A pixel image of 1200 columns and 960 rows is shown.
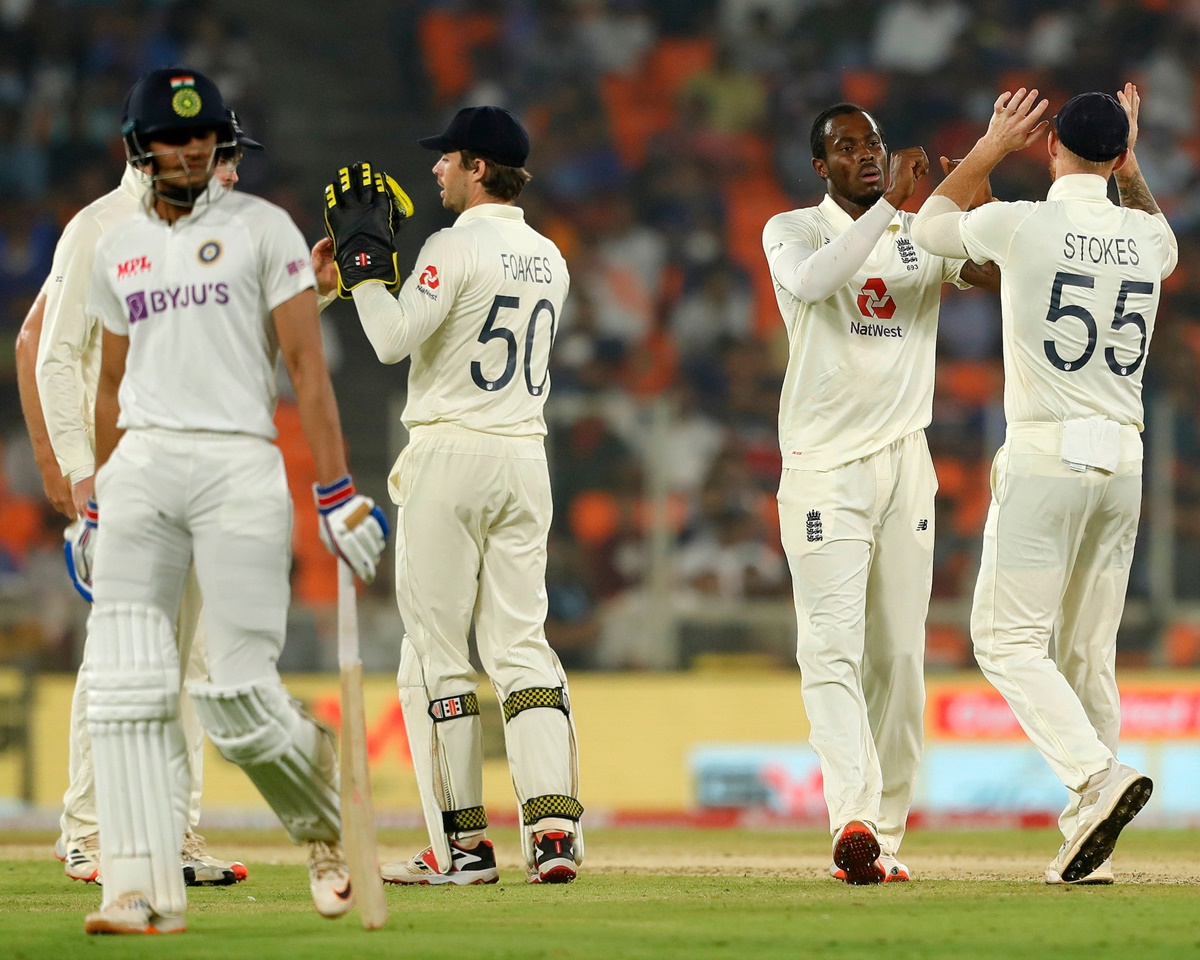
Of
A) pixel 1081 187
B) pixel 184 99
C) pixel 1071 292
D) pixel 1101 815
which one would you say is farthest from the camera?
pixel 1081 187

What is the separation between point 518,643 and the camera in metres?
6.77

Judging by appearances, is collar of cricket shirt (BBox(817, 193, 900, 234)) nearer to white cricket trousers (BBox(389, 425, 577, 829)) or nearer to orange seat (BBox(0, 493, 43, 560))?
white cricket trousers (BBox(389, 425, 577, 829))

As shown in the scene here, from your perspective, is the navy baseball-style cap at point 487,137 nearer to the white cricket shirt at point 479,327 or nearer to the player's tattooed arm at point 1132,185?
the white cricket shirt at point 479,327

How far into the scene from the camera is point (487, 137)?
691 centimetres

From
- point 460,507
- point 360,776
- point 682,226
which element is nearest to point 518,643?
point 460,507

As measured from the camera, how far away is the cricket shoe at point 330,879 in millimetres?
5199

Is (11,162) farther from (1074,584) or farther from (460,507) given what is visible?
(1074,584)

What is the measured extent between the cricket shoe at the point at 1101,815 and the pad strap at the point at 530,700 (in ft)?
6.03

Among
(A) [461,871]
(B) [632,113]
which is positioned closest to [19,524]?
(B) [632,113]

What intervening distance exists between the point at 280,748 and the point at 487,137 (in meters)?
2.75

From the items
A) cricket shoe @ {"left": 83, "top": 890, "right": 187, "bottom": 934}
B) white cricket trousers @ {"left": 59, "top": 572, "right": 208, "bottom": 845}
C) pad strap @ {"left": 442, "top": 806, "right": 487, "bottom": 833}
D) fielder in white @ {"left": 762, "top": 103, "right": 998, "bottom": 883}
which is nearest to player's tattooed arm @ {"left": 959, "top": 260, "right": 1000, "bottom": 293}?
fielder in white @ {"left": 762, "top": 103, "right": 998, "bottom": 883}

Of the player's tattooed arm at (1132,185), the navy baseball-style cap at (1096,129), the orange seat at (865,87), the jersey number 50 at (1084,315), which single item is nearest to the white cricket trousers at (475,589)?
the jersey number 50 at (1084,315)

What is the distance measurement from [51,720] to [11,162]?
671 centimetres

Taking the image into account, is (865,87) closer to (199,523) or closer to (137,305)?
(137,305)
